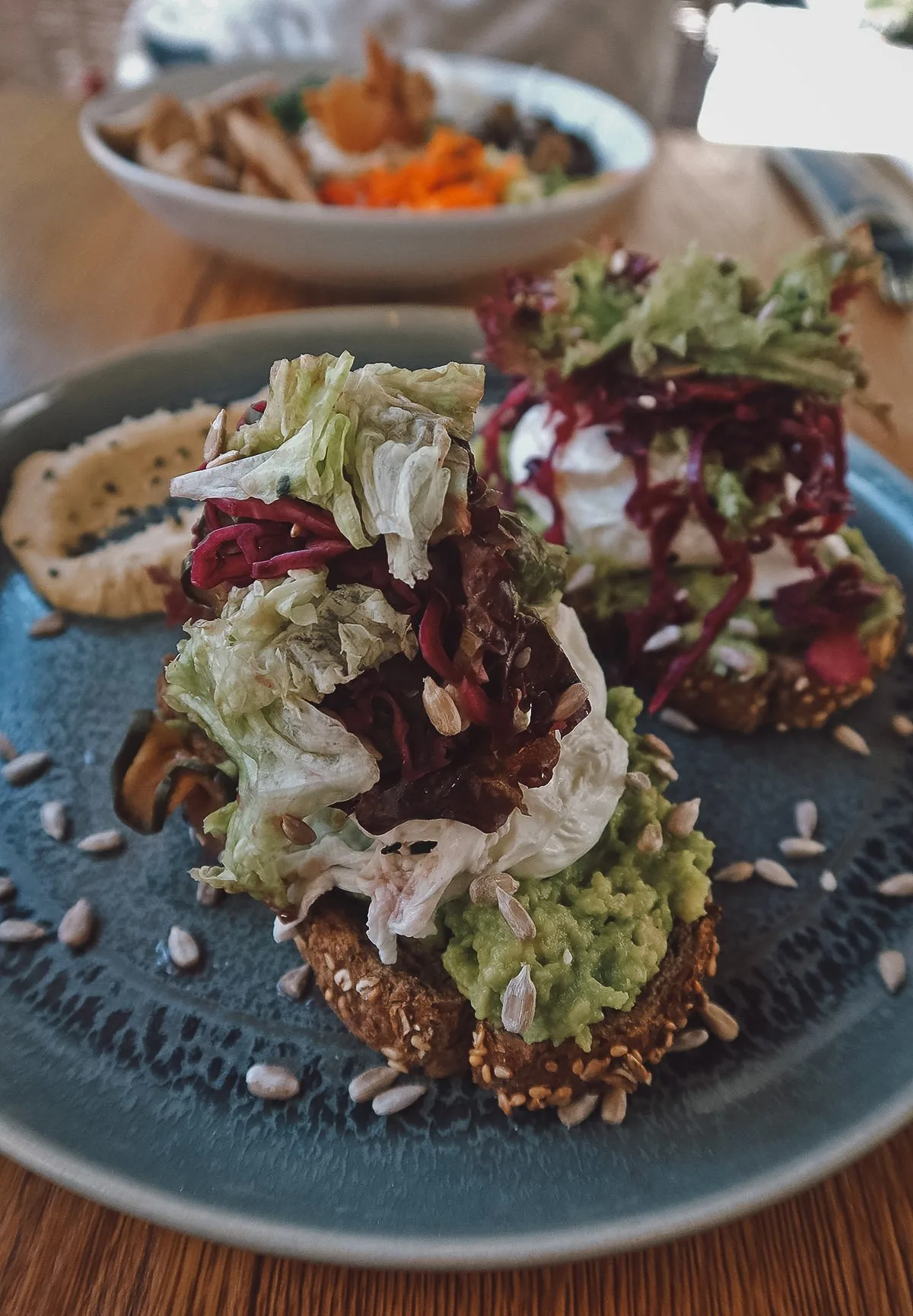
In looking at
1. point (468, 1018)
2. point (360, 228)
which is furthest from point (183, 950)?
point (360, 228)

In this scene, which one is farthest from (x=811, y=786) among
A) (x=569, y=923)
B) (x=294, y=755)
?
(x=294, y=755)

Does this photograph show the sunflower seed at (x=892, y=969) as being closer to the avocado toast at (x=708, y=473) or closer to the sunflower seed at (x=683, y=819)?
the sunflower seed at (x=683, y=819)

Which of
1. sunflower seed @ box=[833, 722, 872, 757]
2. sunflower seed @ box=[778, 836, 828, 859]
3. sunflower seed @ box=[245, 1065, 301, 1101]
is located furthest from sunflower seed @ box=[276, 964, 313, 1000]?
sunflower seed @ box=[833, 722, 872, 757]

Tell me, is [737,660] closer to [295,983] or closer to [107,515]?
[295,983]

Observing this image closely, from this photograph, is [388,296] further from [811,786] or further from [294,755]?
[294,755]

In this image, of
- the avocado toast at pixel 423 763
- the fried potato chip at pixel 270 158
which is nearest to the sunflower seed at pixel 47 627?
the avocado toast at pixel 423 763

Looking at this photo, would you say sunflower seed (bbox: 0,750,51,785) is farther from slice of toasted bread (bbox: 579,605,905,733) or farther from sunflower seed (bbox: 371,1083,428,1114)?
slice of toasted bread (bbox: 579,605,905,733)
